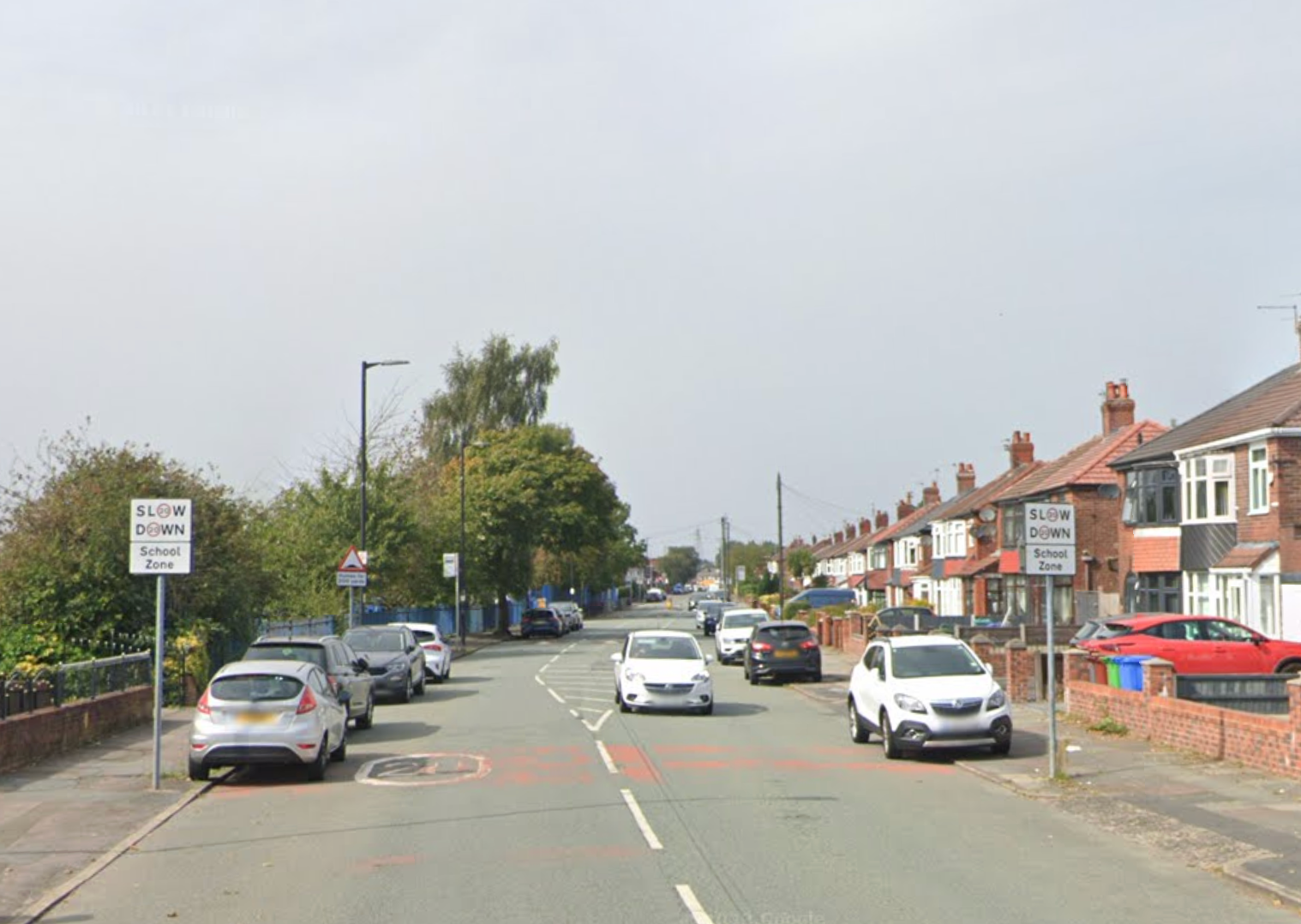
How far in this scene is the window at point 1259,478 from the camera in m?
33.0

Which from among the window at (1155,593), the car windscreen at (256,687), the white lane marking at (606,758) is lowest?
the white lane marking at (606,758)

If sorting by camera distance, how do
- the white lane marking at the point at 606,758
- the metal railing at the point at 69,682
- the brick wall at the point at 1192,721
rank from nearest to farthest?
the brick wall at the point at 1192,721, the white lane marking at the point at 606,758, the metal railing at the point at 69,682

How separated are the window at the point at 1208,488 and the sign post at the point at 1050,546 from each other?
21284 mm

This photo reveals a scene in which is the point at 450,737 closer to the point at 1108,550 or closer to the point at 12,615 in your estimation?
the point at 12,615

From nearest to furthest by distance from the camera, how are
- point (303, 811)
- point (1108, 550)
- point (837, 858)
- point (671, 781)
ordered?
point (837, 858) → point (303, 811) → point (671, 781) → point (1108, 550)

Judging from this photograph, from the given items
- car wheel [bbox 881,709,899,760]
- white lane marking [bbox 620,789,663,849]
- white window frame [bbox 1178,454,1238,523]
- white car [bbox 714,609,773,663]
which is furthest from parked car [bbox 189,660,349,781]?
white window frame [bbox 1178,454,1238,523]

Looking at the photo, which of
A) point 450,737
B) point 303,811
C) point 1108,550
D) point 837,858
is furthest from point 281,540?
point 837,858

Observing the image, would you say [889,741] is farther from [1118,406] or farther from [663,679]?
[1118,406]

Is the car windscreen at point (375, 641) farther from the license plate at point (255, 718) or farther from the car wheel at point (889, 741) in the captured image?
the car wheel at point (889, 741)

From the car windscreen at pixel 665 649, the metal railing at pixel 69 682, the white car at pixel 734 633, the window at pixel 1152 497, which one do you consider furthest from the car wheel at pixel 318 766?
the window at pixel 1152 497

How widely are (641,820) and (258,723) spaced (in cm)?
534

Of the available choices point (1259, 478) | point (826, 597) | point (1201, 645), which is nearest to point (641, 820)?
point (1201, 645)

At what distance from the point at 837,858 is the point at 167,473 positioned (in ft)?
67.0

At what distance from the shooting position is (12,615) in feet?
85.5
